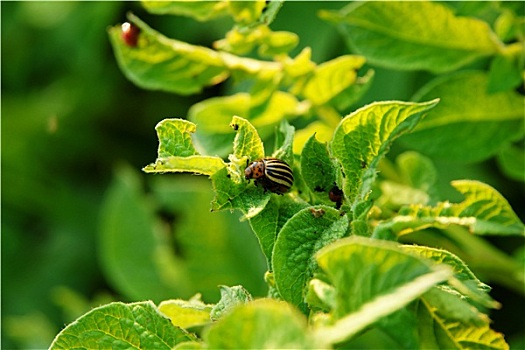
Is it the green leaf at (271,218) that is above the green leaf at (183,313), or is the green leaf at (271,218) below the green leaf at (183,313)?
above

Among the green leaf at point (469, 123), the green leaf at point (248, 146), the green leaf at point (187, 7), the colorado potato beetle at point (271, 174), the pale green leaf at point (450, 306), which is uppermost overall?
the green leaf at point (187, 7)

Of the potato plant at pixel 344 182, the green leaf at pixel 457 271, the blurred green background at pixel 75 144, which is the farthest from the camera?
the blurred green background at pixel 75 144

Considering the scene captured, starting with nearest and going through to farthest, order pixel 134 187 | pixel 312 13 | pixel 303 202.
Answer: pixel 303 202 → pixel 134 187 → pixel 312 13

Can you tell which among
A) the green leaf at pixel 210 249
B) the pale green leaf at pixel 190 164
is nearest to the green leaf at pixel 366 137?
the pale green leaf at pixel 190 164

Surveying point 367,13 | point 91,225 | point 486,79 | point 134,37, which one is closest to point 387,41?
point 367,13

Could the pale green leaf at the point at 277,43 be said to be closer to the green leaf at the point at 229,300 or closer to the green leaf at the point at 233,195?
the green leaf at the point at 233,195

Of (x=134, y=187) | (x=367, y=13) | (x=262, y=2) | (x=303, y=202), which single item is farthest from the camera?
(x=134, y=187)

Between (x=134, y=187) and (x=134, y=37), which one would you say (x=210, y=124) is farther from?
(x=134, y=187)
